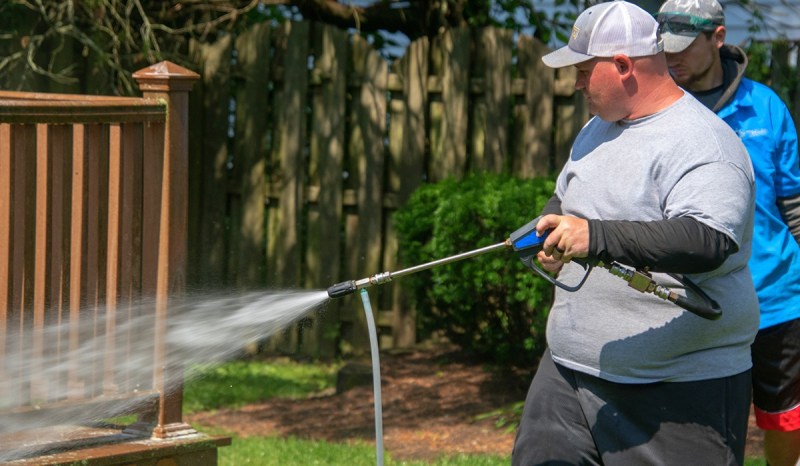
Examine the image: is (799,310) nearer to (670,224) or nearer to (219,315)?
(670,224)

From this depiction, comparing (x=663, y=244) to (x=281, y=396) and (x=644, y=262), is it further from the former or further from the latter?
(x=281, y=396)

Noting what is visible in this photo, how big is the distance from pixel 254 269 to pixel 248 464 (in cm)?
303

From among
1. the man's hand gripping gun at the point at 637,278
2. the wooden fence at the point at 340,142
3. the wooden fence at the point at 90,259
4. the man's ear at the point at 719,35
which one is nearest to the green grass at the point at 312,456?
the wooden fence at the point at 90,259

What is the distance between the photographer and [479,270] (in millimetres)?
7008

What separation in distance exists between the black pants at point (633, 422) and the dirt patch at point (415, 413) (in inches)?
106

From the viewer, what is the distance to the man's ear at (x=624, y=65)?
338 cm

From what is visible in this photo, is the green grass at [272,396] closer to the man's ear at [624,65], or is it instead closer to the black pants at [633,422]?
the black pants at [633,422]

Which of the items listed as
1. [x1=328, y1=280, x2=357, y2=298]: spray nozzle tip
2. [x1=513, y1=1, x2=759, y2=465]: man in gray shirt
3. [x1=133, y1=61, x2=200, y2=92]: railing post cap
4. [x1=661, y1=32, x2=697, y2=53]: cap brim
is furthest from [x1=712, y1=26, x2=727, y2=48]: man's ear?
[x1=133, y1=61, x2=200, y2=92]: railing post cap

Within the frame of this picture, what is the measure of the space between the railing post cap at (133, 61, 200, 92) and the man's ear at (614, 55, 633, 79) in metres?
2.24

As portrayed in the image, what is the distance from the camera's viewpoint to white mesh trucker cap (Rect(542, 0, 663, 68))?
3.35m

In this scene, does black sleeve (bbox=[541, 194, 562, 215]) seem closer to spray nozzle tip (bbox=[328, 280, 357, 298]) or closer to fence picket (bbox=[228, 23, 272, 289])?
spray nozzle tip (bbox=[328, 280, 357, 298])

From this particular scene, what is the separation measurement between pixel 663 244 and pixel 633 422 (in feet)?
2.24

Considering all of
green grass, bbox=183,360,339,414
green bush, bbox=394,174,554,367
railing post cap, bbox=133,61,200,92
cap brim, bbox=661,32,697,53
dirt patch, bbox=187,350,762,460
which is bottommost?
green grass, bbox=183,360,339,414

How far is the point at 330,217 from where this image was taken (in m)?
8.61
